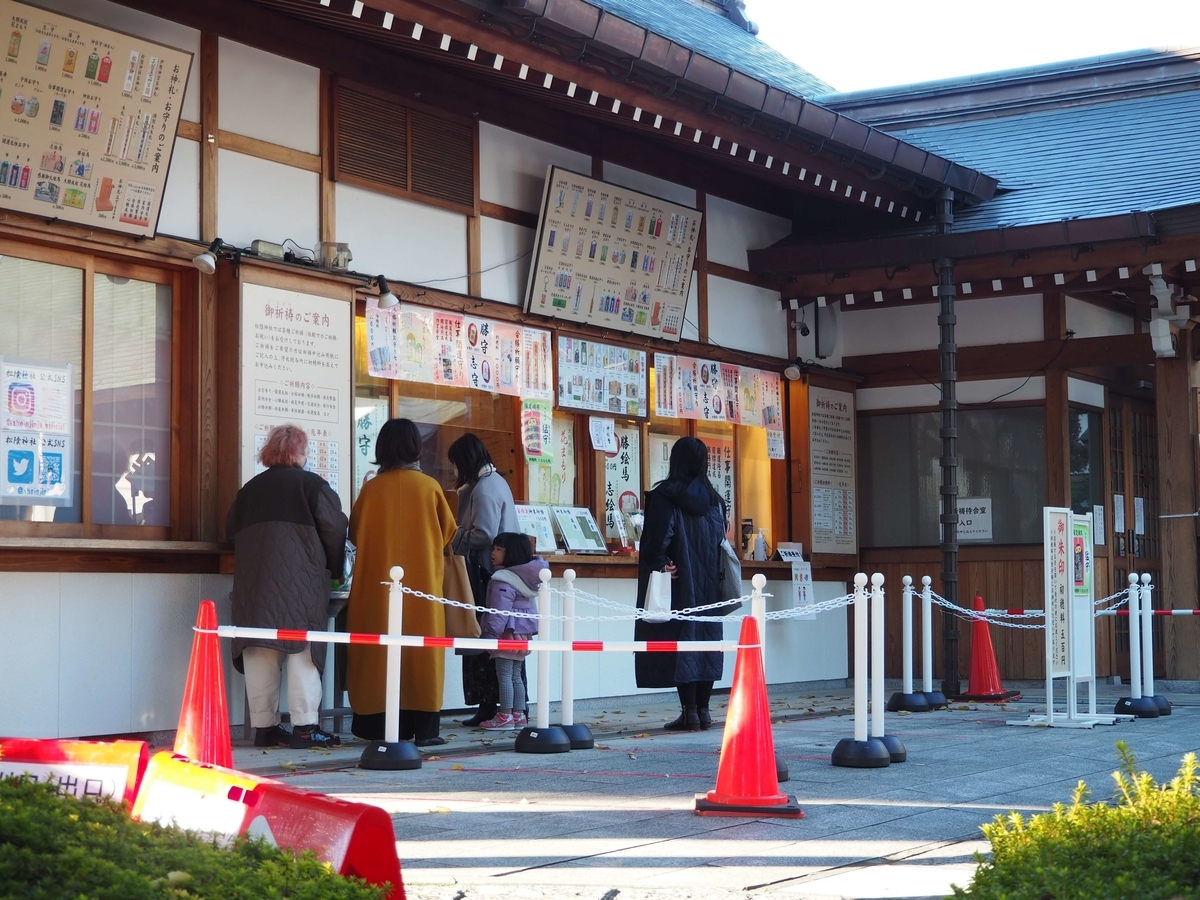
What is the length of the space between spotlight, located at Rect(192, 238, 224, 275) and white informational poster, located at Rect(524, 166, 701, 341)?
2.84 meters

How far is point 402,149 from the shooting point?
392 inches

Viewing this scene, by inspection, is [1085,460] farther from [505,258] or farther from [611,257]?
[505,258]

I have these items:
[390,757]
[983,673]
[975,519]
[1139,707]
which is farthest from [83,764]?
[975,519]

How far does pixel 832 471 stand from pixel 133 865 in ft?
35.8

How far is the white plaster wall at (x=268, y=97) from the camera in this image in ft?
28.9

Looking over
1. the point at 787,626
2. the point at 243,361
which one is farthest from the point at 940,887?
the point at 787,626

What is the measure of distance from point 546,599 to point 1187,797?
14.8ft

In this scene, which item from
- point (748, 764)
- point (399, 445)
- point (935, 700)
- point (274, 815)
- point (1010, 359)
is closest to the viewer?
point (274, 815)

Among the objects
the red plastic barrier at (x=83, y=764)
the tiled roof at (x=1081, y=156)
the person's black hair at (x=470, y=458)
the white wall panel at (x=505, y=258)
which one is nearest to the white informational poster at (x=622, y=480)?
the white wall panel at (x=505, y=258)

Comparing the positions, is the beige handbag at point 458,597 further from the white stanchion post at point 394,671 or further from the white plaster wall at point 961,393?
the white plaster wall at point 961,393

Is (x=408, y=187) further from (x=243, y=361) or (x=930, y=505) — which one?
(x=930, y=505)

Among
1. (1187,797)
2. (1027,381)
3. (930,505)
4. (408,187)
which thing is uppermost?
(408,187)

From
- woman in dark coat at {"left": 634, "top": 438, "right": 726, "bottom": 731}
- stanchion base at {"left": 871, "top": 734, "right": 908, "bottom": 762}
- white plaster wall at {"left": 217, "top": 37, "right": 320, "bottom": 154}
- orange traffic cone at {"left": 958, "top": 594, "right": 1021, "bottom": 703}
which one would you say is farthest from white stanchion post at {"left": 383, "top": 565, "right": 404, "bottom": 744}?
orange traffic cone at {"left": 958, "top": 594, "right": 1021, "bottom": 703}

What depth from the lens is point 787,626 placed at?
13.2 metres
